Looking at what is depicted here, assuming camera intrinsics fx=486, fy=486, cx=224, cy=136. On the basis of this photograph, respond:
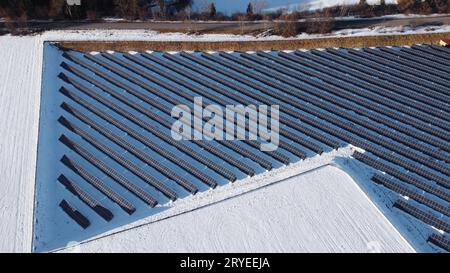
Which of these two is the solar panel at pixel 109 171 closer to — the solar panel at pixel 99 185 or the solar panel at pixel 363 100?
the solar panel at pixel 99 185

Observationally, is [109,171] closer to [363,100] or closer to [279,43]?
[363,100]

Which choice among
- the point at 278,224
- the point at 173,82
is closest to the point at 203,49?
the point at 173,82

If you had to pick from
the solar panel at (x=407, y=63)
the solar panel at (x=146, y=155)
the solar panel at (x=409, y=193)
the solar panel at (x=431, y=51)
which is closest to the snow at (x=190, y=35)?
the solar panel at (x=431, y=51)

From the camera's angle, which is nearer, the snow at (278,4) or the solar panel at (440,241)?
the solar panel at (440,241)

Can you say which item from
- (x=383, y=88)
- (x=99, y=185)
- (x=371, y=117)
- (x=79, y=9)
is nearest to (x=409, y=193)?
(x=371, y=117)

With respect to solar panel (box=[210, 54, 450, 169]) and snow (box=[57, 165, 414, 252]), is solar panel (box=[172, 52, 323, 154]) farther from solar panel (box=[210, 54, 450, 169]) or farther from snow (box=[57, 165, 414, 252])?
snow (box=[57, 165, 414, 252])

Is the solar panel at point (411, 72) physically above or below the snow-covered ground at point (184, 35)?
below
